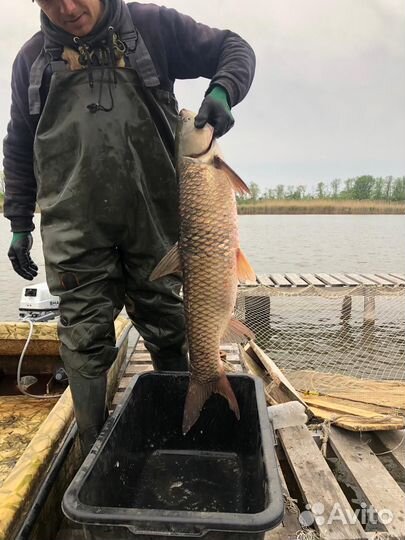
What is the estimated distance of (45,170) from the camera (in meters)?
2.34

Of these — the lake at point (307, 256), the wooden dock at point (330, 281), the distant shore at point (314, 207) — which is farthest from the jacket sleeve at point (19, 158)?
the distant shore at point (314, 207)

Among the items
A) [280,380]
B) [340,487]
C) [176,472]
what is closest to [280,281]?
[280,380]

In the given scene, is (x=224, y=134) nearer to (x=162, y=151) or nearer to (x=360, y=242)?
(x=162, y=151)

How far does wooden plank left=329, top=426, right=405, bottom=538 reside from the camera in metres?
2.35

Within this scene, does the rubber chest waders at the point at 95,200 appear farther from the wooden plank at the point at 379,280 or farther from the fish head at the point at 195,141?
the wooden plank at the point at 379,280

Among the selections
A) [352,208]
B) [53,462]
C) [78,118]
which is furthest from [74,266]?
[352,208]

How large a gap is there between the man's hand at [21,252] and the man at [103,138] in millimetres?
515

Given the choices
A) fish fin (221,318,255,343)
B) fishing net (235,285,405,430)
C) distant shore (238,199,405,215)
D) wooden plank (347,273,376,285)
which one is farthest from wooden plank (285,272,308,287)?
distant shore (238,199,405,215)

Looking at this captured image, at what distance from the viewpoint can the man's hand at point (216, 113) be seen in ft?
6.65

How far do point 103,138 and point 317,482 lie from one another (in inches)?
86.0

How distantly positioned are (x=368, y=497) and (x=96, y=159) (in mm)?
2304

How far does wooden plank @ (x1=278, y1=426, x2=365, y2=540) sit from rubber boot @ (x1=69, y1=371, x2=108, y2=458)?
1183mm

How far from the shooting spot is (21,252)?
9.46 feet
